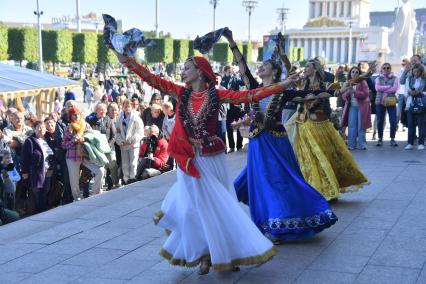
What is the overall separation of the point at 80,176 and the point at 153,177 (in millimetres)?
1265

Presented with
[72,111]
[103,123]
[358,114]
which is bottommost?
[358,114]

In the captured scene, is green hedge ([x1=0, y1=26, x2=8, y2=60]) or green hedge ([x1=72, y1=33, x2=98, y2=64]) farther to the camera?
green hedge ([x1=72, y1=33, x2=98, y2=64])

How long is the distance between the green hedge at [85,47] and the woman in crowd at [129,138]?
41344mm

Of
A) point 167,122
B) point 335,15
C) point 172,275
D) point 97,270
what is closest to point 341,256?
point 172,275

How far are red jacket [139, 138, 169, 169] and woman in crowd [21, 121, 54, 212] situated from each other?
196cm

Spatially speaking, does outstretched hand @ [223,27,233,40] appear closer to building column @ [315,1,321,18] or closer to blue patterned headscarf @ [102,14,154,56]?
blue patterned headscarf @ [102,14,154,56]

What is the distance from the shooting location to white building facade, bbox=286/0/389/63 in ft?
390

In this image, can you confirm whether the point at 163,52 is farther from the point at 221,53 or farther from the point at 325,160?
the point at 325,160

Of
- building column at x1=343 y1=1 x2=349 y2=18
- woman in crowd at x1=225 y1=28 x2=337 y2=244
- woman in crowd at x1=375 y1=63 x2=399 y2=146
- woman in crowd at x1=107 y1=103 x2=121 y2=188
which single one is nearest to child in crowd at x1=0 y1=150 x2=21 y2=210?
woman in crowd at x1=107 y1=103 x2=121 y2=188

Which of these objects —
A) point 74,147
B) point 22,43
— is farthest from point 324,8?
point 74,147

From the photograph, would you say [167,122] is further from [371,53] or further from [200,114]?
[371,53]

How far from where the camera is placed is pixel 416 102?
1253cm

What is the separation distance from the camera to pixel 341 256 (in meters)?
5.59

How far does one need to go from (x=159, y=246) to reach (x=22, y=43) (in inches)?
1625
